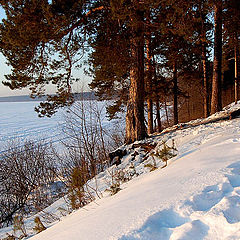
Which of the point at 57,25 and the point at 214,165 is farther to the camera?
the point at 57,25

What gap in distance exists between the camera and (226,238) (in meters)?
0.94

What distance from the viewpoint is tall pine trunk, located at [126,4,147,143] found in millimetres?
6091

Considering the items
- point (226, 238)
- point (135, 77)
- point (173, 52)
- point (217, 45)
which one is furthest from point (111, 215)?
point (173, 52)

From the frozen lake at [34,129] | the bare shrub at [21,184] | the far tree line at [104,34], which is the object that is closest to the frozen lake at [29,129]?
the frozen lake at [34,129]

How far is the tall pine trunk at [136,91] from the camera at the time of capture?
20.0 ft

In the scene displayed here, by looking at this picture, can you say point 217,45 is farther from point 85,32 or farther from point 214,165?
point 214,165

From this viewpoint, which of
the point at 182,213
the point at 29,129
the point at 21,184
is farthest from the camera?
the point at 29,129

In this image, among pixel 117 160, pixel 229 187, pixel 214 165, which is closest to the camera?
pixel 229 187

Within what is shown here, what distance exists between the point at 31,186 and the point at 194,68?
13.2m

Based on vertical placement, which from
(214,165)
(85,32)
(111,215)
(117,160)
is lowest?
(117,160)

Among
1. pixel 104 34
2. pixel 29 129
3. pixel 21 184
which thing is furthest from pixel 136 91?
pixel 29 129

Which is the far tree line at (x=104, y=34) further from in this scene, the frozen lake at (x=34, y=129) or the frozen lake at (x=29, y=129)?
the frozen lake at (x=29, y=129)

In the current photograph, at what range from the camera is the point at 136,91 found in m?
6.53

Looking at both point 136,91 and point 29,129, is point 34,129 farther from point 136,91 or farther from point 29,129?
point 136,91
